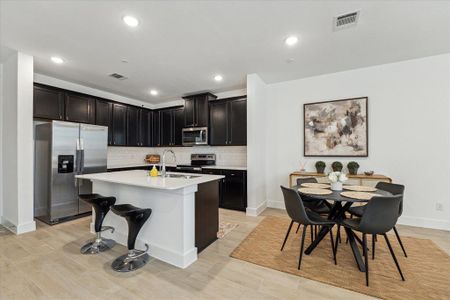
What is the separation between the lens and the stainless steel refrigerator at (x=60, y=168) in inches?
140

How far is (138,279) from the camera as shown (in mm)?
2025

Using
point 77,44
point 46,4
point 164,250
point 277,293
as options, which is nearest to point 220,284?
point 277,293

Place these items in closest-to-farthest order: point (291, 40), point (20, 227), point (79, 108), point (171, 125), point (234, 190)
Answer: point (291, 40) → point (20, 227) → point (79, 108) → point (234, 190) → point (171, 125)

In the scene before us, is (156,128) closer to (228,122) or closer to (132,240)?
(228,122)

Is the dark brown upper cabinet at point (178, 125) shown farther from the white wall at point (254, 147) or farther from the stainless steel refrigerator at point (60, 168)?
the white wall at point (254, 147)

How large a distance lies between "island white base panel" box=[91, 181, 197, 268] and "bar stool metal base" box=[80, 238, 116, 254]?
0.46 metres

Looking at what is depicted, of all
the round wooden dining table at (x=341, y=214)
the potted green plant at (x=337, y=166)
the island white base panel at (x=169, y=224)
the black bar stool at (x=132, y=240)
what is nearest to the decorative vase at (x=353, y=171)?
the potted green plant at (x=337, y=166)

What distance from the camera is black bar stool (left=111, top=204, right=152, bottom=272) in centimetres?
217

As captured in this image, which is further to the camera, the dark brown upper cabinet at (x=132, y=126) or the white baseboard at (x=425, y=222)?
the dark brown upper cabinet at (x=132, y=126)

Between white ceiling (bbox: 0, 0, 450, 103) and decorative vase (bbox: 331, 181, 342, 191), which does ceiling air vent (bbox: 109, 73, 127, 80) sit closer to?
white ceiling (bbox: 0, 0, 450, 103)

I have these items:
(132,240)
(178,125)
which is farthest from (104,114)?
(132,240)

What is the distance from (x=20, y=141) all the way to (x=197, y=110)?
3319 mm

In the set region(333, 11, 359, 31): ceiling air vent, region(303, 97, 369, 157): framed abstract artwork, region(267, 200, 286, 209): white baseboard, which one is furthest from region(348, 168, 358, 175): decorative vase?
region(333, 11, 359, 31): ceiling air vent

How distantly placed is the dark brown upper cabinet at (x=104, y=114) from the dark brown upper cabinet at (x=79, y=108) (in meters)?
0.09
